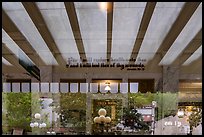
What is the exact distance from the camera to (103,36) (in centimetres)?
545

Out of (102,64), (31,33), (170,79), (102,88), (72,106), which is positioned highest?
(31,33)

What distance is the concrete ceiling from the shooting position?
4008 mm

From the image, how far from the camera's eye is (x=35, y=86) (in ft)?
24.2

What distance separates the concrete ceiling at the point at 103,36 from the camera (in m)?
4.01

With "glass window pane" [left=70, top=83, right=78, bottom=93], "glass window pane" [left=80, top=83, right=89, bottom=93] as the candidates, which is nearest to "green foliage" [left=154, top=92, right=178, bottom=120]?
"glass window pane" [left=80, top=83, right=89, bottom=93]

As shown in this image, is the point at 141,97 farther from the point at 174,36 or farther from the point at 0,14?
the point at 0,14

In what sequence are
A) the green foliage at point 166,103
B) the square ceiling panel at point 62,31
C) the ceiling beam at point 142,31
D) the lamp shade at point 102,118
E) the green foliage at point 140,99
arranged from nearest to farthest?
1. the square ceiling panel at point 62,31
2. the ceiling beam at point 142,31
3. the green foliage at point 166,103
4. the lamp shade at point 102,118
5. the green foliage at point 140,99

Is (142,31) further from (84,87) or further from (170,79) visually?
(84,87)

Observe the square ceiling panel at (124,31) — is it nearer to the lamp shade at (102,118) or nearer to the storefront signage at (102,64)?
the storefront signage at (102,64)

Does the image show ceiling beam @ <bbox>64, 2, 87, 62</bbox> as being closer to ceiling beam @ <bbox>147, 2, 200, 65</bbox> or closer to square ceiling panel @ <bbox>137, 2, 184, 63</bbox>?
square ceiling panel @ <bbox>137, 2, 184, 63</bbox>

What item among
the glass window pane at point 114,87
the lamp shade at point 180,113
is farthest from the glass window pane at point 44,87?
the lamp shade at point 180,113

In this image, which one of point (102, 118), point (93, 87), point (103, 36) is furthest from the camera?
point (93, 87)

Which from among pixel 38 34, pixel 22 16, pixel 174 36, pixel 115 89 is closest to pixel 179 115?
pixel 115 89

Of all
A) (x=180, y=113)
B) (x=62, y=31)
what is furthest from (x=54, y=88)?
(x=62, y=31)
